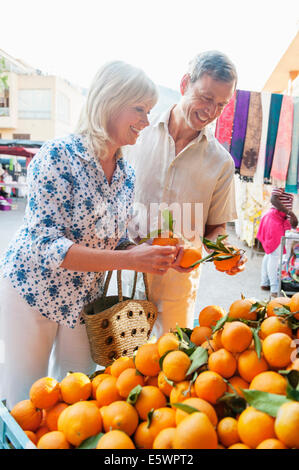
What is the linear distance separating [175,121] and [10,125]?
26666mm

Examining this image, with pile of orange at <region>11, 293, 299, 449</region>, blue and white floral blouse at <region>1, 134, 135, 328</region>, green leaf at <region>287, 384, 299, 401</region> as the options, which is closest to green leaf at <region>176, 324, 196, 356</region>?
pile of orange at <region>11, 293, 299, 449</region>

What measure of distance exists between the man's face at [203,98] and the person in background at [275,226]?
11.6 feet

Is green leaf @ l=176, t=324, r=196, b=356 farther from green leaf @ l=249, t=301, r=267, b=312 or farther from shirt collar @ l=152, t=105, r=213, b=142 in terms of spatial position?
shirt collar @ l=152, t=105, r=213, b=142

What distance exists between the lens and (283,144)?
3738 mm

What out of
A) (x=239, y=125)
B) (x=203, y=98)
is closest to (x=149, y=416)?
(x=203, y=98)

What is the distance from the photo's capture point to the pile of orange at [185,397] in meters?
0.81

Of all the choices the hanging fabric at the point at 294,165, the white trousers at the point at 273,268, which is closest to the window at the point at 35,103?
the white trousers at the point at 273,268

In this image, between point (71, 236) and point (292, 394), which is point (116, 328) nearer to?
point (71, 236)

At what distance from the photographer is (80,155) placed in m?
1.34

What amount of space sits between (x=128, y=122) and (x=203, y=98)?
453mm

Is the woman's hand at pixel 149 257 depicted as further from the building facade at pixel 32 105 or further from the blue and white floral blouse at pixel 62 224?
the building facade at pixel 32 105
